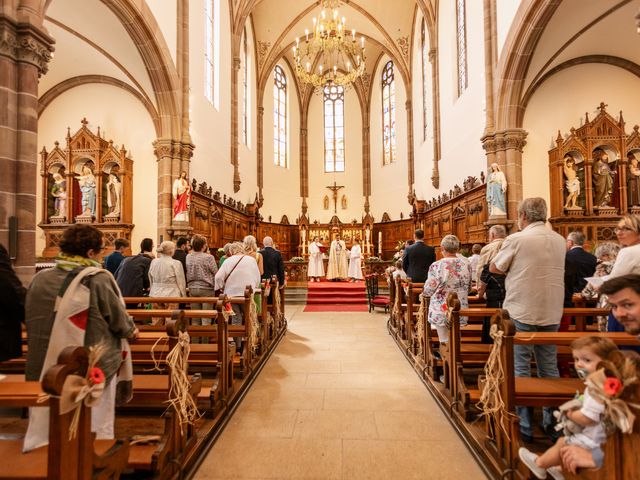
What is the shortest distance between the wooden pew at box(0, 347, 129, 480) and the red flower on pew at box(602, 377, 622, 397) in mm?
2081

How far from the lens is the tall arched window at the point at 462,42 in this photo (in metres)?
11.2

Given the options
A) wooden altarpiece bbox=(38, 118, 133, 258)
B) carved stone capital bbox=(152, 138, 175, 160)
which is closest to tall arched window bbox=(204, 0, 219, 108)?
carved stone capital bbox=(152, 138, 175, 160)

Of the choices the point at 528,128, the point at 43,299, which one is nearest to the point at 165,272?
the point at 43,299

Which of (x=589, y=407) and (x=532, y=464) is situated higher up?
(x=589, y=407)

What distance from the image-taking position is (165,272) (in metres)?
4.90

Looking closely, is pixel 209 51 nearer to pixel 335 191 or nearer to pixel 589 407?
pixel 335 191

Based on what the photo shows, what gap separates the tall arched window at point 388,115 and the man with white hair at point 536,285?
16745mm

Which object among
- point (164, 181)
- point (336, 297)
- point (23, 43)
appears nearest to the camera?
point (23, 43)

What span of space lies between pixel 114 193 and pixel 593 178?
1151 centimetres

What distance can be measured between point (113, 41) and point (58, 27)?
1094mm

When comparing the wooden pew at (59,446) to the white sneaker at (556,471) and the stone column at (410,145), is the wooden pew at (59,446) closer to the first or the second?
the white sneaker at (556,471)

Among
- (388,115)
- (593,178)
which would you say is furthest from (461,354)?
(388,115)

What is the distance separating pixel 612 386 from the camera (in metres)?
1.51

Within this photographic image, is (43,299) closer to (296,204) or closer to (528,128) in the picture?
(528,128)
